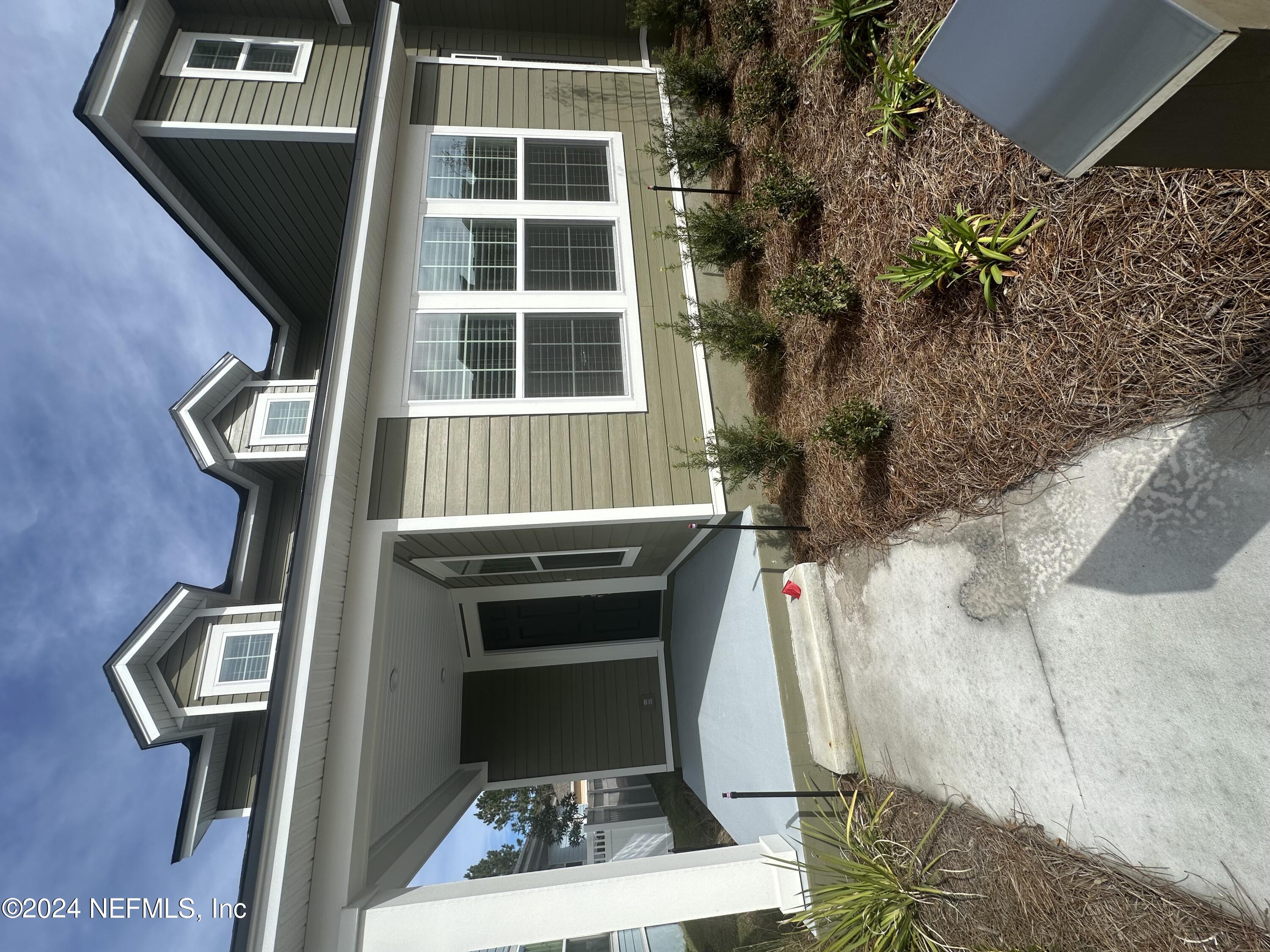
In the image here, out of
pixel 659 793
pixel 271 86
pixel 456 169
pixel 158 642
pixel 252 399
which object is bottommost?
pixel 659 793

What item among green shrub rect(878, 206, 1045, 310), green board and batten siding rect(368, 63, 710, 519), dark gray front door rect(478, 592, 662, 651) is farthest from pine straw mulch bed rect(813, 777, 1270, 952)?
dark gray front door rect(478, 592, 662, 651)

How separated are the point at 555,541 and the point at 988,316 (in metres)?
4.46

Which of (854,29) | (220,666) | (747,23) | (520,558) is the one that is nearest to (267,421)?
(220,666)

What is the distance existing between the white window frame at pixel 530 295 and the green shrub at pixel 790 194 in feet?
5.99

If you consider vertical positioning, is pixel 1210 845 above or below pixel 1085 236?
below

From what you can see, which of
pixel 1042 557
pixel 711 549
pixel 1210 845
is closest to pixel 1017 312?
pixel 1042 557

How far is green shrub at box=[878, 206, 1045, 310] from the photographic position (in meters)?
2.61

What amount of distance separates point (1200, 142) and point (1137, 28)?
34 cm

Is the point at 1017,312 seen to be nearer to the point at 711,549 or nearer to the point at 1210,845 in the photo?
the point at 1210,845

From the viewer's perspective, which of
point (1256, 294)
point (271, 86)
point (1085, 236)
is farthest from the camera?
point (271, 86)

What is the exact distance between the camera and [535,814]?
16.1 m

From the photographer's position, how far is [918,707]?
11.3 ft

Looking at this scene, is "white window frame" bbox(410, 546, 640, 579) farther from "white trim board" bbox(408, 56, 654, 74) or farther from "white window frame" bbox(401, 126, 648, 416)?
"white trim board" bbox(408, 56, 654, 74)

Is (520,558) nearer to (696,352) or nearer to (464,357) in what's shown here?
(464,357)
